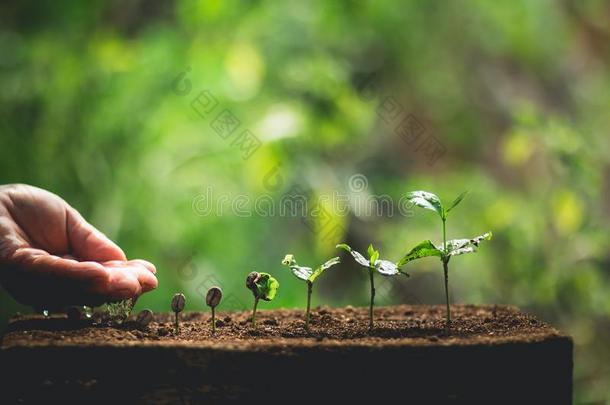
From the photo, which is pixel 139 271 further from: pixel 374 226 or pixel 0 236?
pixel 374 226

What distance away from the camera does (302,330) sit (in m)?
1.28

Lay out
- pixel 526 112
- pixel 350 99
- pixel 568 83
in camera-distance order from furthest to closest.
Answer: pixel 568 83 < pixel 350 99 < pixel 526 112

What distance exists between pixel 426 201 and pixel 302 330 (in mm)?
346

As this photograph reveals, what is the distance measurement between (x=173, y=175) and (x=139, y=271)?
2.16 meters

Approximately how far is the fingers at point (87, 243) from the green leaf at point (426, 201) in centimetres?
61

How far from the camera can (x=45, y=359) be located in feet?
3.51

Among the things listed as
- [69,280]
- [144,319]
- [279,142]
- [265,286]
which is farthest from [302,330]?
[279,142]

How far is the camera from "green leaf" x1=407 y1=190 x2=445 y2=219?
1226mm

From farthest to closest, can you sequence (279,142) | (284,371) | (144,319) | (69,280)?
(279,142) < (144,319) < (69,280) < (284,371)

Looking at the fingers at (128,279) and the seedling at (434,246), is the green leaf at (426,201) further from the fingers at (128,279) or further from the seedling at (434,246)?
the fingers at (128,279)

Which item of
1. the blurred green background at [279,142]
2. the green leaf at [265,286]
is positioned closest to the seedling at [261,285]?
the green leaf at [265,286]

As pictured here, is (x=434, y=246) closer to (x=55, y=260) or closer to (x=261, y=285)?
(x=261, y=285)

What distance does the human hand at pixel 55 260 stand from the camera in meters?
1.21

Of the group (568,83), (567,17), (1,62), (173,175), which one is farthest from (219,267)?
(567,17)
